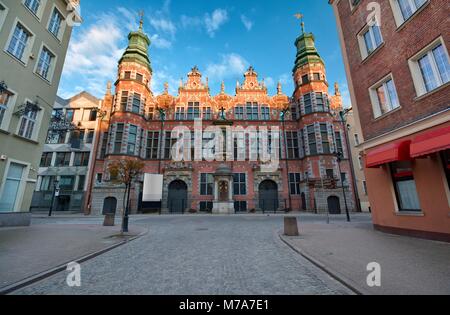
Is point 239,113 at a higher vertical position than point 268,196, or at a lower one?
higher

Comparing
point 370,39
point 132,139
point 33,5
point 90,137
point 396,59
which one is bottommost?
point 396,59

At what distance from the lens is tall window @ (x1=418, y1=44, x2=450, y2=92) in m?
7.51

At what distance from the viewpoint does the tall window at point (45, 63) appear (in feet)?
45.4

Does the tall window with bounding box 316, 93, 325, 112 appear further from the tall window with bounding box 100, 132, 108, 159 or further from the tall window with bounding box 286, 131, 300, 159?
the tall window with bounding box 100, 132, 108, 159

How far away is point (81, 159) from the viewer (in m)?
33.1

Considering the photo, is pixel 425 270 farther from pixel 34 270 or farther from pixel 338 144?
pixel 338 144

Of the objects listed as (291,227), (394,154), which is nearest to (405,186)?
(394,154)

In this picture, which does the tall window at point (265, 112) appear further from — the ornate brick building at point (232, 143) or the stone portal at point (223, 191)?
the stone portal at point (223, 191)

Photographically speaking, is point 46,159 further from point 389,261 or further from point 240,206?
point 389,261

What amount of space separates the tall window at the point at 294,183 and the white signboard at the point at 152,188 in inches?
694

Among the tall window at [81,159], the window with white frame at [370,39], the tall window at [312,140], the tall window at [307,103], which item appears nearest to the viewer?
the window with white frame at [370,39]

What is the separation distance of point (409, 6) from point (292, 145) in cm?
2116

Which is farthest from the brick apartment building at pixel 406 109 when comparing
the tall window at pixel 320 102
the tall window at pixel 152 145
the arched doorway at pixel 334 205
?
the tall window at pixel 152 145

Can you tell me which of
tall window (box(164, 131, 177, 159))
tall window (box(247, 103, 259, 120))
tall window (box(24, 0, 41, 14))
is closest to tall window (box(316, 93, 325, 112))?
tall window (box(247, 103, 259, 120))
